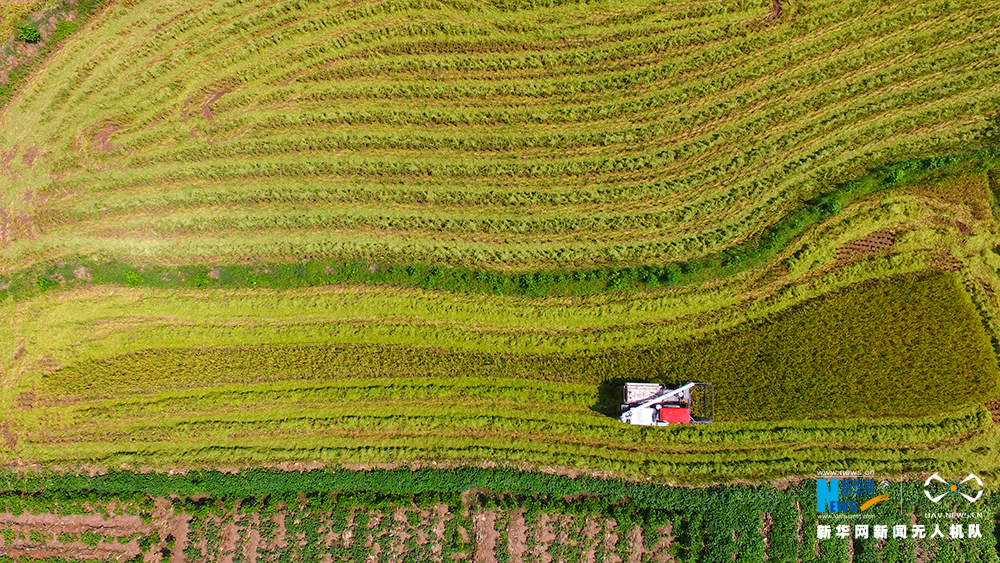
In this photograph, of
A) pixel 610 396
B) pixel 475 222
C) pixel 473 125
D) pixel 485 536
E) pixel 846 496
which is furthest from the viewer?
pixel 473 125

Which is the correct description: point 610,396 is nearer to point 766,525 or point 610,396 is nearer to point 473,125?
point 766,525

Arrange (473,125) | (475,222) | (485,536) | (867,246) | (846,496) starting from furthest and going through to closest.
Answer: (473,125) < (475,222) < (867,246) < (485,536) < (846,496)

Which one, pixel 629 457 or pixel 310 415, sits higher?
pixel 629 457

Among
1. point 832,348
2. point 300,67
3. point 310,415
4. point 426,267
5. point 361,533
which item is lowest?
point 361,533

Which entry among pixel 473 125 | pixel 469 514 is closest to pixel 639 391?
pixel 469 514

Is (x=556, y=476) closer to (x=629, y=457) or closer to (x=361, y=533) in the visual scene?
(x=629, y=457)

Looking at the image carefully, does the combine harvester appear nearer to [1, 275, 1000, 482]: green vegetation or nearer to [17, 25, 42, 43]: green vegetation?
[1, 275, 1000, 482]: green vegetation

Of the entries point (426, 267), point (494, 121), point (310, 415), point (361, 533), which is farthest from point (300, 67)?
point (361, 533)
